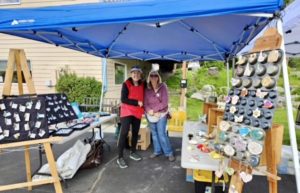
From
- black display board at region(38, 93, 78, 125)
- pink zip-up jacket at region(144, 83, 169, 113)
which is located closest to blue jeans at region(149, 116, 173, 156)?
pink zip-up jacket at region(144, 83, 169, 113)

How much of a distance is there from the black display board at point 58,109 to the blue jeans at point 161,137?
1.33 metres

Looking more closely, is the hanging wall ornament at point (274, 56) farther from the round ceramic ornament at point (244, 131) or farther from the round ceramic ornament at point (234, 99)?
the round ceramic ornament at point (244, 131)

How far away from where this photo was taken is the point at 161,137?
4.23 metres

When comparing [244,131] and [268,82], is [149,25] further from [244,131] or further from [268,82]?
[244,131]

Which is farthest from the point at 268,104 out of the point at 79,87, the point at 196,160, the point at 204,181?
the point at 79,87

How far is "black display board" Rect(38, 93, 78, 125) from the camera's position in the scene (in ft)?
11.5

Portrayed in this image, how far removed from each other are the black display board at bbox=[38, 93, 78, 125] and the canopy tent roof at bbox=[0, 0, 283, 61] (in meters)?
0.82

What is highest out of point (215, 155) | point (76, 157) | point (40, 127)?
point (40, 127)

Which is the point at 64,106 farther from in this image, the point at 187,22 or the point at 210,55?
the point at 210,55

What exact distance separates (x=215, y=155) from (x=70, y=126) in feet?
6.84

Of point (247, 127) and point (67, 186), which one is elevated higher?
point (247, 127)

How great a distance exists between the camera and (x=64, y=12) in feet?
7.61

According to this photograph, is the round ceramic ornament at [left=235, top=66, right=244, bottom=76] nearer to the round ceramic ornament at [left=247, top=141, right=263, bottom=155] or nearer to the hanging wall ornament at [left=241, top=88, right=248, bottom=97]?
the hanging wall ornament at [left=241, top=88, right=248, bottom=97]

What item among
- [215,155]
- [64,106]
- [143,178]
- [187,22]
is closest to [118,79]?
[64,106]
